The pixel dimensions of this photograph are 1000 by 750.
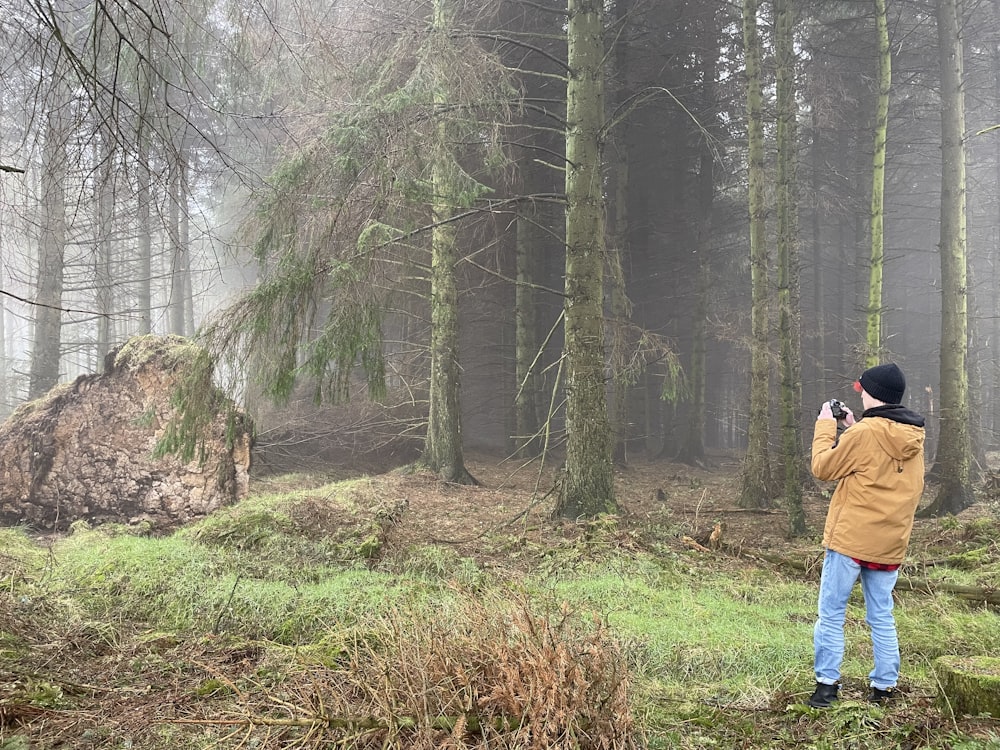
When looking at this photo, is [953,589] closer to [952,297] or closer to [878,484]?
[878,484]

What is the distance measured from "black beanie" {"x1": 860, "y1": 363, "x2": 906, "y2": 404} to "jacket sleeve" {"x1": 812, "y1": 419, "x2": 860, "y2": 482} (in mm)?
249

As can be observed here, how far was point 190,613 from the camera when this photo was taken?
5.28 meters

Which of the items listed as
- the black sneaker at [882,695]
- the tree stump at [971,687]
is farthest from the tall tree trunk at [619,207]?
the tree stump at [971,687]

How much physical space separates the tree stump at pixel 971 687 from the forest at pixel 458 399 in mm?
66

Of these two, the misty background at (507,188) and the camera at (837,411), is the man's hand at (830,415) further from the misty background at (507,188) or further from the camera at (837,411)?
the misty background at (507,188)

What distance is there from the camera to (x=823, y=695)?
11.8 feet

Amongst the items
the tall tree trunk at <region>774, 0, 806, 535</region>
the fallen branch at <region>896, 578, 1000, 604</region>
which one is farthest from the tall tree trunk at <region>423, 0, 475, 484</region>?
the fallen branch at <region>896, 578, 1000, 604</region>

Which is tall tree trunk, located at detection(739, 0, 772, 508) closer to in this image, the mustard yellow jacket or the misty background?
the misty background

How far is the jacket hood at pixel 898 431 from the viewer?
3744 millimetres

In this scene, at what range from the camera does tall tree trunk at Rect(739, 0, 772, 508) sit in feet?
33.1

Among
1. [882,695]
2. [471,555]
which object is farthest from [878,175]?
[882,695]

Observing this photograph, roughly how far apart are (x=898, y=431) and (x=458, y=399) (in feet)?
29.4

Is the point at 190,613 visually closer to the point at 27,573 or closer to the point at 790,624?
the point at 27,573

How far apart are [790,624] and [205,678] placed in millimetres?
4424
